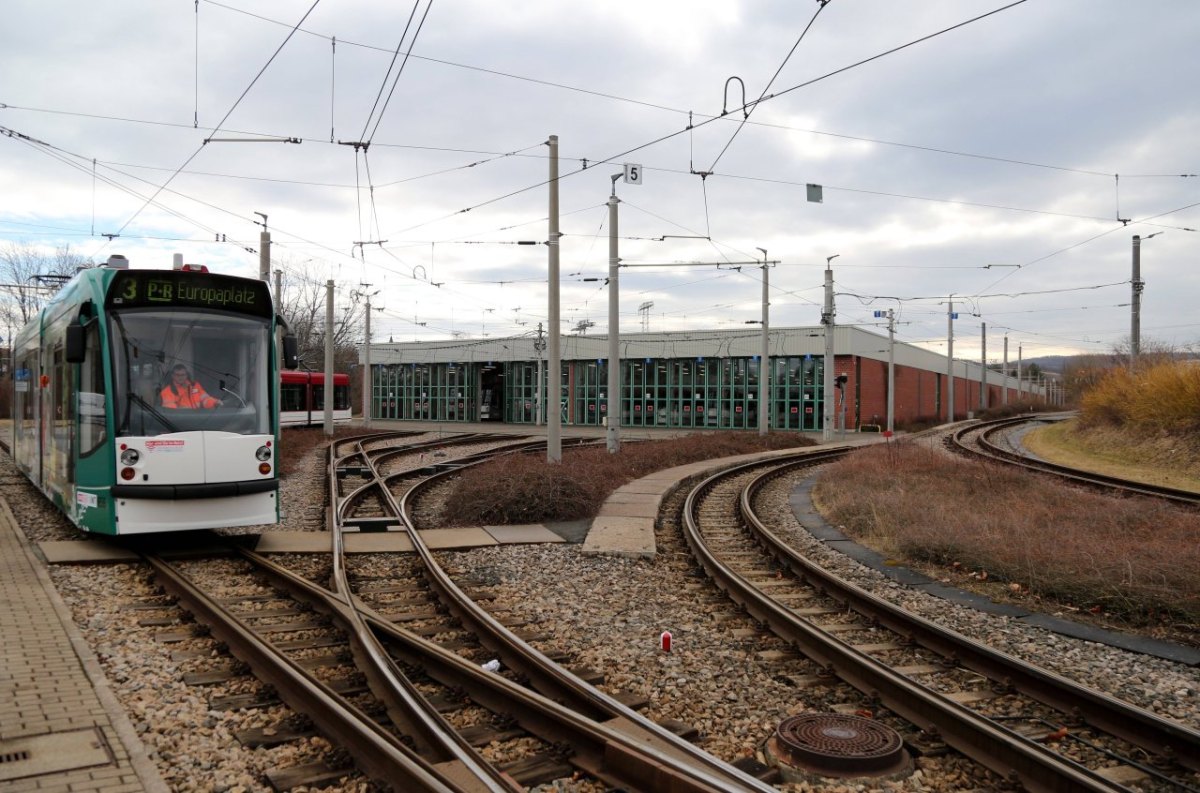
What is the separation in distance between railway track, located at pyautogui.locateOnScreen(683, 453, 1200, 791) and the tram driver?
631 centimetres

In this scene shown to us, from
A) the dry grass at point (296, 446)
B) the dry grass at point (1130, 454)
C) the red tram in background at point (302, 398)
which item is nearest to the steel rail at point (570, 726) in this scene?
the dry grass at point (296, 446)

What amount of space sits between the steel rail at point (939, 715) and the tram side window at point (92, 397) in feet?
24.2

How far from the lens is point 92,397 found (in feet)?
33.3

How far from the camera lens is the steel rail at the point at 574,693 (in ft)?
14.4

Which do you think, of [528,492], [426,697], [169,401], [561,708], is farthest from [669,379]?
[561,708]

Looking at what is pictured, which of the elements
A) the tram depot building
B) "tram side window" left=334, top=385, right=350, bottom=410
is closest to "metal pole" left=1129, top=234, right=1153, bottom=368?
the tram depot building

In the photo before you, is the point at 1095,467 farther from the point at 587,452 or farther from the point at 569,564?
the point at 569,564

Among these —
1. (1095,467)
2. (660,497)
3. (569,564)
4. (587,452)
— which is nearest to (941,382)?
(1095,467)

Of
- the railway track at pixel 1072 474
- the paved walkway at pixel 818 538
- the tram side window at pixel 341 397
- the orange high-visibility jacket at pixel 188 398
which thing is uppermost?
the orange high-visibility jacket at pixel 188 398

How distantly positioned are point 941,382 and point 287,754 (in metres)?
73.3

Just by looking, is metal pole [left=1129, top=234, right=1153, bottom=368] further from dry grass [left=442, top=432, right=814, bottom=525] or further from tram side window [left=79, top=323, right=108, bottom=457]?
tram side window [left=79, top=323, right=108, bottom=457]

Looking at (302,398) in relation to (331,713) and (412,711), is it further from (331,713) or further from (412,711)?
(412,711)

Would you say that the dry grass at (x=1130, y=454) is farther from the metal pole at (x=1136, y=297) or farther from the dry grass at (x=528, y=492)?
the dry grass at (x=528, y=492)

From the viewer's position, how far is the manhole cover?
15.6 feet
